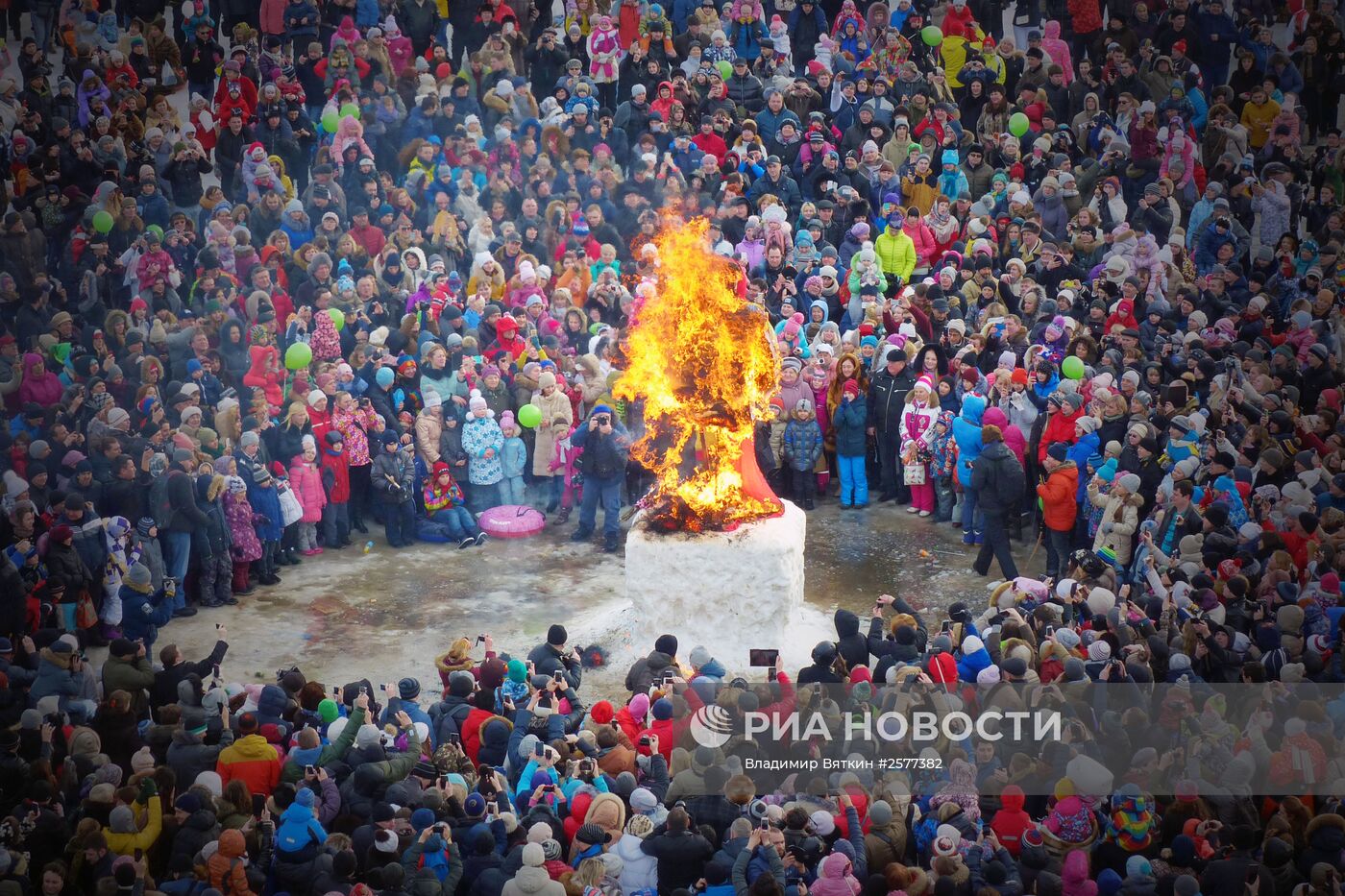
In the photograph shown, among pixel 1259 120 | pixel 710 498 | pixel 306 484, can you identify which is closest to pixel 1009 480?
pixel 710 498

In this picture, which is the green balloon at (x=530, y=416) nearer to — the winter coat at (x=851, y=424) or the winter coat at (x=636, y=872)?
the winter coat at (x=851, y=424)

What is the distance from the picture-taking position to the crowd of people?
39.4ft

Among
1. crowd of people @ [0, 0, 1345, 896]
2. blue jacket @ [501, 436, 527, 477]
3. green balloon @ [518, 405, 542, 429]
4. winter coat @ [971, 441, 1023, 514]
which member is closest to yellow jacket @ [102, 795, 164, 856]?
crowd of people @ [0, 0, 1345, 896]

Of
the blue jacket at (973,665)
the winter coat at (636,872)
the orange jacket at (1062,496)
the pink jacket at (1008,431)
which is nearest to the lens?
the winter coat at (636,872)

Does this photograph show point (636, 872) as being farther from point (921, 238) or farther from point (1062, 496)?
point (921, 238)

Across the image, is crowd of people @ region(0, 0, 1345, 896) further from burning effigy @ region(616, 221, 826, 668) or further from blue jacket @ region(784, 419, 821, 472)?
burning effigy @ region(616, 221, 826, 668)

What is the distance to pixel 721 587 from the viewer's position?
16.0 meters

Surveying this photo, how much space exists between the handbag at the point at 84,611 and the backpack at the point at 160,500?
3.86 ft

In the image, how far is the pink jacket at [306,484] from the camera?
18750mm

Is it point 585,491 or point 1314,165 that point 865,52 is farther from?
point 585,491

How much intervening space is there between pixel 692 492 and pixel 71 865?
6903mm

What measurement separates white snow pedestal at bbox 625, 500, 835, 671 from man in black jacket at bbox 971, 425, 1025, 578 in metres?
2.76

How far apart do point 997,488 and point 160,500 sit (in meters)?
8.81

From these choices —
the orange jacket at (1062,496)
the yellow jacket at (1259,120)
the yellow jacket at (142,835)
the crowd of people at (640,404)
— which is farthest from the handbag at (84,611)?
the yellow jacket at (1259,120)
